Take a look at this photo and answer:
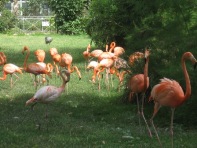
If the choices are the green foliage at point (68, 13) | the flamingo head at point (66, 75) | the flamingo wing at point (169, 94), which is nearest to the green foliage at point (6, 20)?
the green foliage at point (68, 13)

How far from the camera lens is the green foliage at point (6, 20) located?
117 ft

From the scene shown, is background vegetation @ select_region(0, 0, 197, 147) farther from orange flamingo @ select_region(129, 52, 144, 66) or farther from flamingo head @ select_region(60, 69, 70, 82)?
flamingo head @ select_region(60, 69, 70, 82)

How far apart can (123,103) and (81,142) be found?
13.9ft

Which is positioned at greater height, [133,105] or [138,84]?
[138,84]

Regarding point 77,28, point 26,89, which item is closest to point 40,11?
point 77,28

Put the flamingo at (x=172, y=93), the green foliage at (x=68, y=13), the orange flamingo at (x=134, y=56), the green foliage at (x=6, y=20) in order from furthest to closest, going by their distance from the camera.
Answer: the green foliage at (x=6, y=20)
the green foliage at (x=68, y=13)
the orange flamingo at (x=134, y=56)
the flamingo at (x=172, y=93)

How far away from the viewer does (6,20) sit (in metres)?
35.8

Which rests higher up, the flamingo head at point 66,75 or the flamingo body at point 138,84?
the flamingo head at point 66,75

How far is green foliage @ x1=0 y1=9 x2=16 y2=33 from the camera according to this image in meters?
35.7

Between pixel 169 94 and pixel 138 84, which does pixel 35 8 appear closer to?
pixel 138 84

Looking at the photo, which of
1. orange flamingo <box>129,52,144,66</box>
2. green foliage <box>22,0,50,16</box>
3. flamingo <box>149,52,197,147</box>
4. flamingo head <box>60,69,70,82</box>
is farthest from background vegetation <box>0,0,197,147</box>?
green foliage <box>22,0,50,16</box>

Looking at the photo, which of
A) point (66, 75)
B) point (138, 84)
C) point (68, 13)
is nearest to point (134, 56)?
point (138, 84)

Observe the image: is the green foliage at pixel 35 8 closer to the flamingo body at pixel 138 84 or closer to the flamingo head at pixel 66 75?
the flamingo head at pixel 66 75

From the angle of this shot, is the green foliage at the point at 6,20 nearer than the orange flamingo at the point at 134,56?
No
